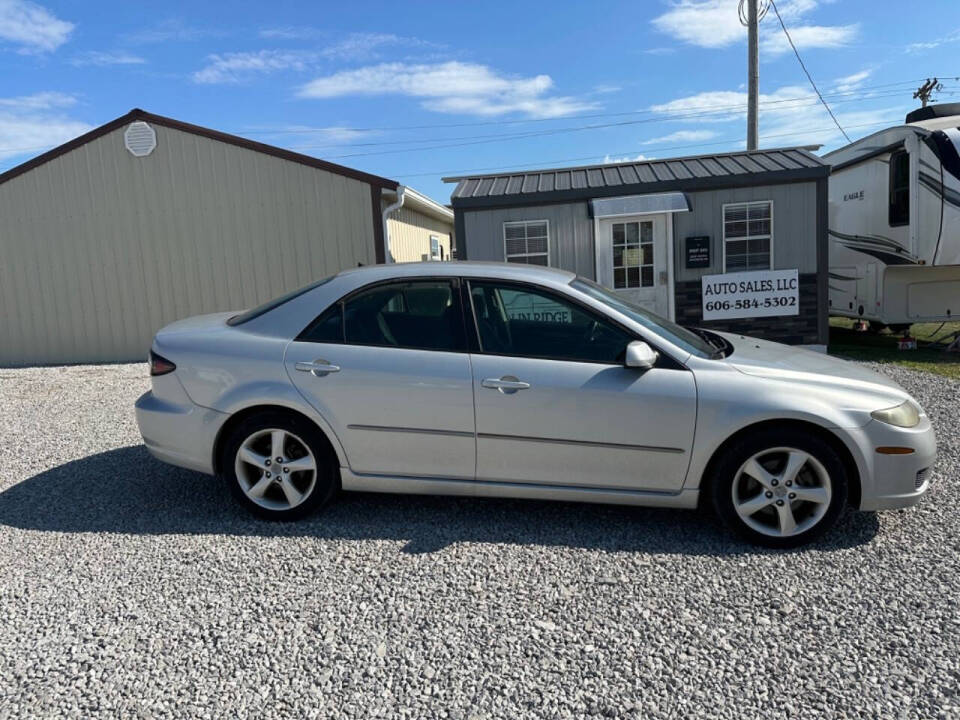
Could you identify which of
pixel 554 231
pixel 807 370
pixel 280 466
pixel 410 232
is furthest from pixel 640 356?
pixel 410 232

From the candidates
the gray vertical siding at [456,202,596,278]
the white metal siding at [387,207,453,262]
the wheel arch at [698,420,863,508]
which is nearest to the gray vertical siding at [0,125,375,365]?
the white metal siding at [387,207,453,262]

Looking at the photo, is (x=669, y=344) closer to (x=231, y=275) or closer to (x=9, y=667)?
(x=9, y=667)

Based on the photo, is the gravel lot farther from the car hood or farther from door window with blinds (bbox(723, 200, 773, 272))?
door window with blinds (bbox(723, 200, 773, 272))

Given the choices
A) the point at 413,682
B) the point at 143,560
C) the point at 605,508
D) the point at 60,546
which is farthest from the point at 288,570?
the point at 605,508

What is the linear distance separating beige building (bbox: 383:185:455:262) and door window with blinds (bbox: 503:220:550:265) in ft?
4.82

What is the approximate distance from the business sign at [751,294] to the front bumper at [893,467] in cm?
637

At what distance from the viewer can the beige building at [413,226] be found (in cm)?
1107

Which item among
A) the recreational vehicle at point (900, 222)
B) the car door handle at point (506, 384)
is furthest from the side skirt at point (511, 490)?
the recreational vehicle at point (900, 222)

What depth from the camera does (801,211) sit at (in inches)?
372

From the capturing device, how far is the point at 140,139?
36.3ft

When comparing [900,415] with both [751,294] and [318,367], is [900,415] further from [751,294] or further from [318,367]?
[751,294]

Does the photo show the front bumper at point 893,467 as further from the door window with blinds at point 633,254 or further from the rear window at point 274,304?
the door window with blinds at point 633,254

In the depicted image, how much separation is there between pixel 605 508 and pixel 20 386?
859cm

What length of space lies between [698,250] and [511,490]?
6922 millimetres
